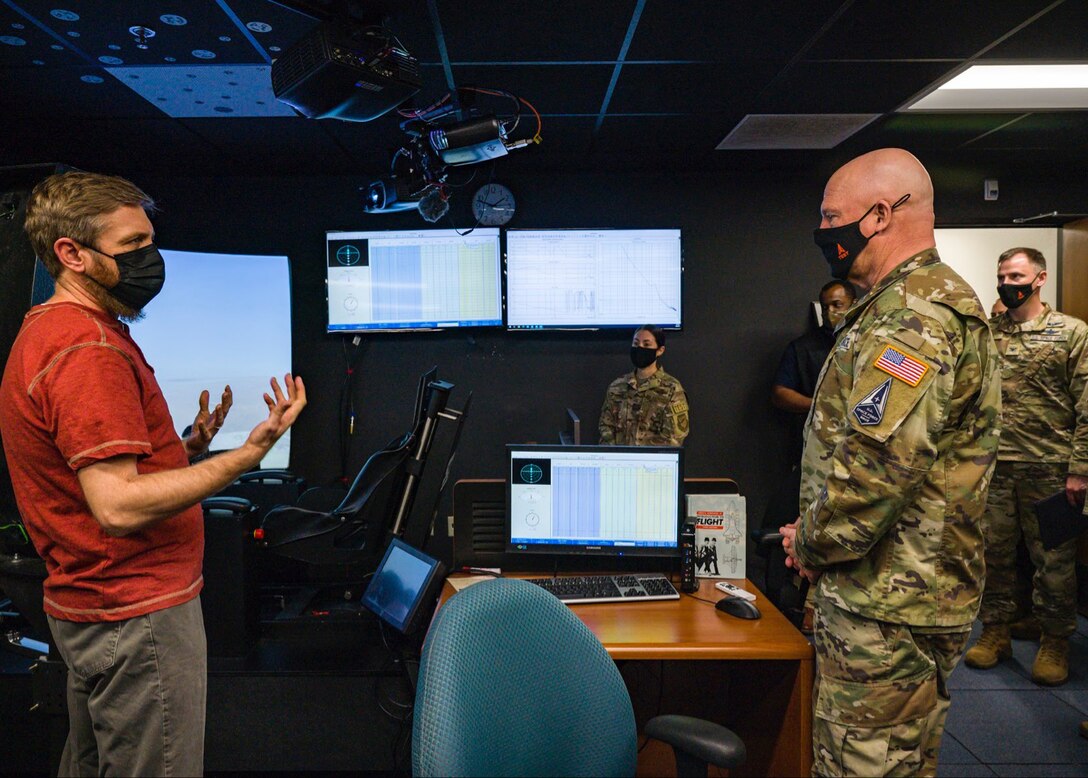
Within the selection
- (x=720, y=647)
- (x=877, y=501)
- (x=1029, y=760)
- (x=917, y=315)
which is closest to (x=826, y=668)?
(x=720, y=647)

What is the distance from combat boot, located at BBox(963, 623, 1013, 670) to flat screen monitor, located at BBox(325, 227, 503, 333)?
9.64 ft

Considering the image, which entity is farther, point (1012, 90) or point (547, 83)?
point (1012, 90)

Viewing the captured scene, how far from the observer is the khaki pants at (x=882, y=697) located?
1.43 metres

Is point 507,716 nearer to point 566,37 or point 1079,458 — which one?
point 566,37

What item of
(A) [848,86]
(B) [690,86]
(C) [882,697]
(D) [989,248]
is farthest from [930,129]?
(C) [882,697]

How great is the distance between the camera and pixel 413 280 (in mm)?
4258

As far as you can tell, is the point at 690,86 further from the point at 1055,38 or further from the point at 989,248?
the point at 989,248

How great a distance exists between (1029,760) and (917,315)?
1.99 metres

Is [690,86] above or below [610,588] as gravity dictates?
above

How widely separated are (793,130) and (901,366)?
8.33 feet

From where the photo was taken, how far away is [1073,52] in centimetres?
266

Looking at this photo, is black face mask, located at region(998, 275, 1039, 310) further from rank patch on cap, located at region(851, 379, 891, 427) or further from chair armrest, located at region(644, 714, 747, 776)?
chair armrest, located at region(644, 714, 747, 776)

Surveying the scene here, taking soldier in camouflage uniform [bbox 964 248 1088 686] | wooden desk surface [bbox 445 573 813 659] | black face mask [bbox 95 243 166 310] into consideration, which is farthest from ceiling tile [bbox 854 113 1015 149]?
black face mask [bbox 95 243 166 310]

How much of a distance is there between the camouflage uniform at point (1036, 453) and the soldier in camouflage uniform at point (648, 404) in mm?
1496
